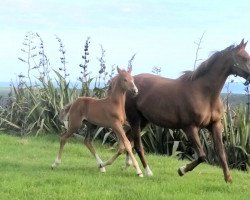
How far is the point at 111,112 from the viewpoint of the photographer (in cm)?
940

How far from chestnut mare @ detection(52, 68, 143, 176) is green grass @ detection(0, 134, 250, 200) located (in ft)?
1.53

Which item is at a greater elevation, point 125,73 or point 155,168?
point 125,73

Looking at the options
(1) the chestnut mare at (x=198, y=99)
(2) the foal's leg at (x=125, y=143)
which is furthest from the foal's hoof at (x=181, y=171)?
(2) the foal's leg at (x=125, y=143)

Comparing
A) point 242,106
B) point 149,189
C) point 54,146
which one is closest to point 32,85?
point 54,146

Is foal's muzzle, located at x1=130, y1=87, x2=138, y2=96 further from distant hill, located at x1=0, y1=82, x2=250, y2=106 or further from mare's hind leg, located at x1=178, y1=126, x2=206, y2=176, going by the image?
distant hill, located at x1=0, y1=82, x2=250, y2=106

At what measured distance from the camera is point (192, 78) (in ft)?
30.0

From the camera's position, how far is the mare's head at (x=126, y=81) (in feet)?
29.8

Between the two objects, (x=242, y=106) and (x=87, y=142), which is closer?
(x=87, y=142)

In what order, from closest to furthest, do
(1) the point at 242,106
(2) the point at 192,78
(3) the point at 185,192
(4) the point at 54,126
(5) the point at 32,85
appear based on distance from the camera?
(3) the point at 185,192 → (2) the point at 192,78 → (1) the point at 242,106 → (4) the point at 54,126 → (5) the point at 32,85

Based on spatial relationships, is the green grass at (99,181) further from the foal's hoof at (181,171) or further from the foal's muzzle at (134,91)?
the foal's muzzle at (134,91)

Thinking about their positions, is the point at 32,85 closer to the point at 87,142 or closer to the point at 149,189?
the point at 87,142

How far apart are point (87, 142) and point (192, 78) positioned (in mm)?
2291

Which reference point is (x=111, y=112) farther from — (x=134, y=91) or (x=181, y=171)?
(x=181, y=171)

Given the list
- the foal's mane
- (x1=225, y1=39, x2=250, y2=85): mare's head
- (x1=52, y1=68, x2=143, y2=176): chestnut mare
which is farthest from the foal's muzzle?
(x1=225, y1=39, x2=250, y2=85): mare's head
